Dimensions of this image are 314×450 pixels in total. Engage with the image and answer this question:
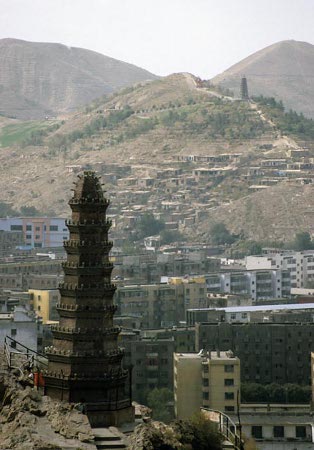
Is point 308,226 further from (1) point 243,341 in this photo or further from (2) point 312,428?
(2) point 312,428

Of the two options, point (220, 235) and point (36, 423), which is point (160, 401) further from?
point (220, 235)

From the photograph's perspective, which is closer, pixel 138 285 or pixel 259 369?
pixel 259 369

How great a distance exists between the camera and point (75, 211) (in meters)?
56.0

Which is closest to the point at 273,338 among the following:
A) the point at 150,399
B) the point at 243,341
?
the point at 243,341

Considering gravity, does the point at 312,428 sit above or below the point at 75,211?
below

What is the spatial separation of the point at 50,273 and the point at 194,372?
155 feet

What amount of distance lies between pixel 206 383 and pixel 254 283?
56.9m

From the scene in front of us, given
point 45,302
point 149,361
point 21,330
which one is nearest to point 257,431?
point 21,330

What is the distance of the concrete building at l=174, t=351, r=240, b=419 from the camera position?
254ft

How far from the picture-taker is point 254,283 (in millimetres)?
134625

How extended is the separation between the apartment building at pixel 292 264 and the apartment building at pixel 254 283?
4.25 meters

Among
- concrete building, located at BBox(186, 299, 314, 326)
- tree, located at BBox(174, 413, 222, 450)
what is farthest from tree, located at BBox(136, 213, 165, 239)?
tree, located at BBox(174, 413, 222, 450)

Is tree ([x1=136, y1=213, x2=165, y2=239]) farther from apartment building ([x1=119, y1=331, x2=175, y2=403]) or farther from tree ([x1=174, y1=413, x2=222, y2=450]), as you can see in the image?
tree ([x1=174, y1=413, x2=222, y2=450])

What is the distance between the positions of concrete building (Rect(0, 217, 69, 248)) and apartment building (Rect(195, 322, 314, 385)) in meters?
67.8
